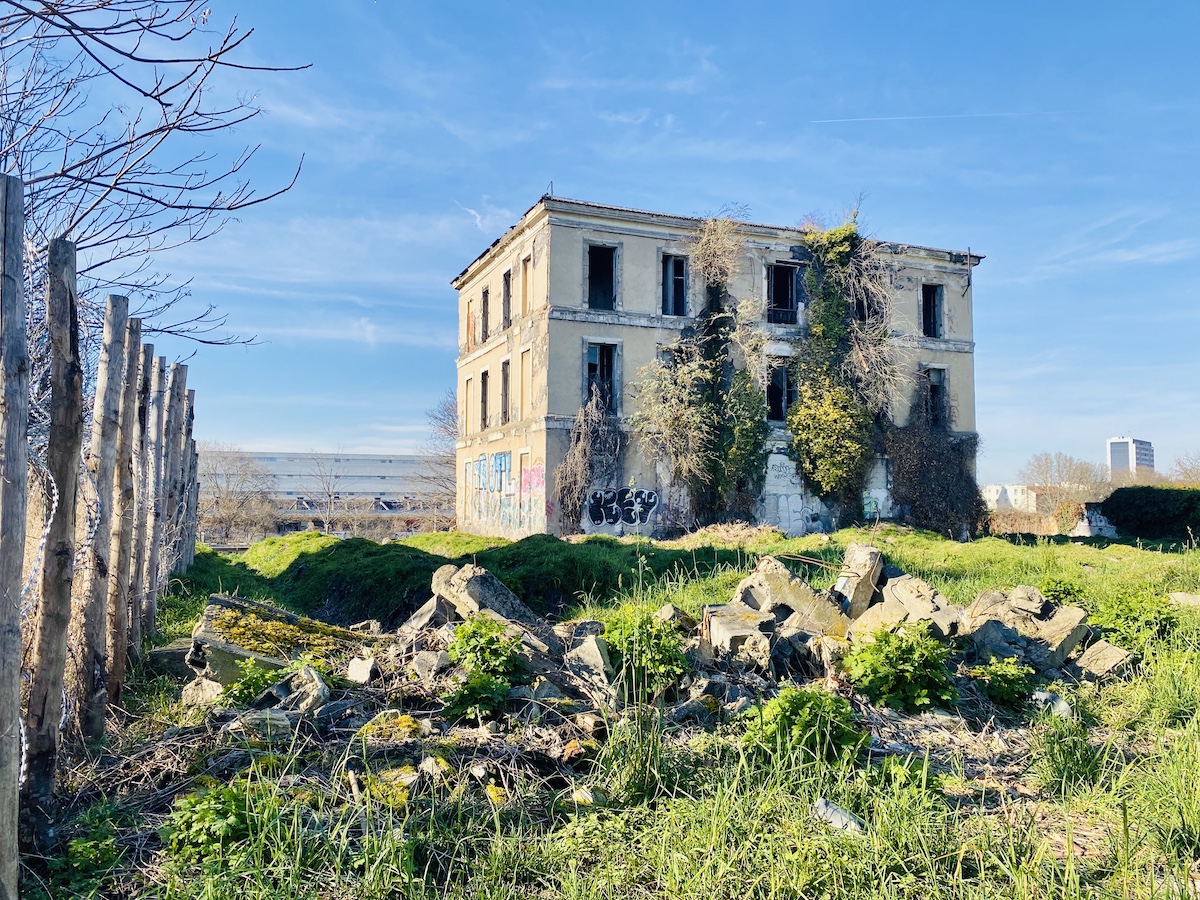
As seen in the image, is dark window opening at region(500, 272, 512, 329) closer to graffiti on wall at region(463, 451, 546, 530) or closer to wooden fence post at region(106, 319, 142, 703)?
graffiti on wall at region(463, 451, 546, 530)

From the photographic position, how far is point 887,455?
24.6 meters

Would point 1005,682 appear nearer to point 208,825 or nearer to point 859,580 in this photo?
point 859,580

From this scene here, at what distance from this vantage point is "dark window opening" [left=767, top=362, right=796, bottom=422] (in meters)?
24.5

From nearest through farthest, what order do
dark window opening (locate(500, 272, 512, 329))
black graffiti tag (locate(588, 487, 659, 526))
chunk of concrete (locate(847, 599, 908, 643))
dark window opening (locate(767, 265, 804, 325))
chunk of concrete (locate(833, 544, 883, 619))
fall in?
chunk of concrete (locate(847, 599, 908, 643)) < chunk of concrete (locate(833, 544, 883, 619)) < black graffiti tag (locate(588, 487, 659, 526)) < dark window opening (locate(767, 265, 804, 325)) < dark window opening (locate(500, 272, 512, 329))

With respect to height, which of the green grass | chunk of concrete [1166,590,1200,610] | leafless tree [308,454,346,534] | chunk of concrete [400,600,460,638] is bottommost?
the green grass

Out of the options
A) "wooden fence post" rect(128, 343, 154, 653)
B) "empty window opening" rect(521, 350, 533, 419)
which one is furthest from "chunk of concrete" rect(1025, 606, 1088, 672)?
"empty window opening" rect(521, 350, 533, 419)

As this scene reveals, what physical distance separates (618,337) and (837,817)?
64.0ft

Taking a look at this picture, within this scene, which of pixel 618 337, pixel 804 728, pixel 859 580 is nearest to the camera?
pixel 804 728

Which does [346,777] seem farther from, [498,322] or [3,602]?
[498,322]

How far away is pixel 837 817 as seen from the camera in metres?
3.91

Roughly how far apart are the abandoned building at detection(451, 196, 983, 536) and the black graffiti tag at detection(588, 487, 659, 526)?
0.10 feet

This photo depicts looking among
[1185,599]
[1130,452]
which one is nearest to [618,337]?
[1185,599]

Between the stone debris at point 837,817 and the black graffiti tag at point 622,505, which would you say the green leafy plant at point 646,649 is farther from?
the black graffiti tag at point 622,505

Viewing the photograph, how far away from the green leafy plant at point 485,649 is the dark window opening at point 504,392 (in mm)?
19728
